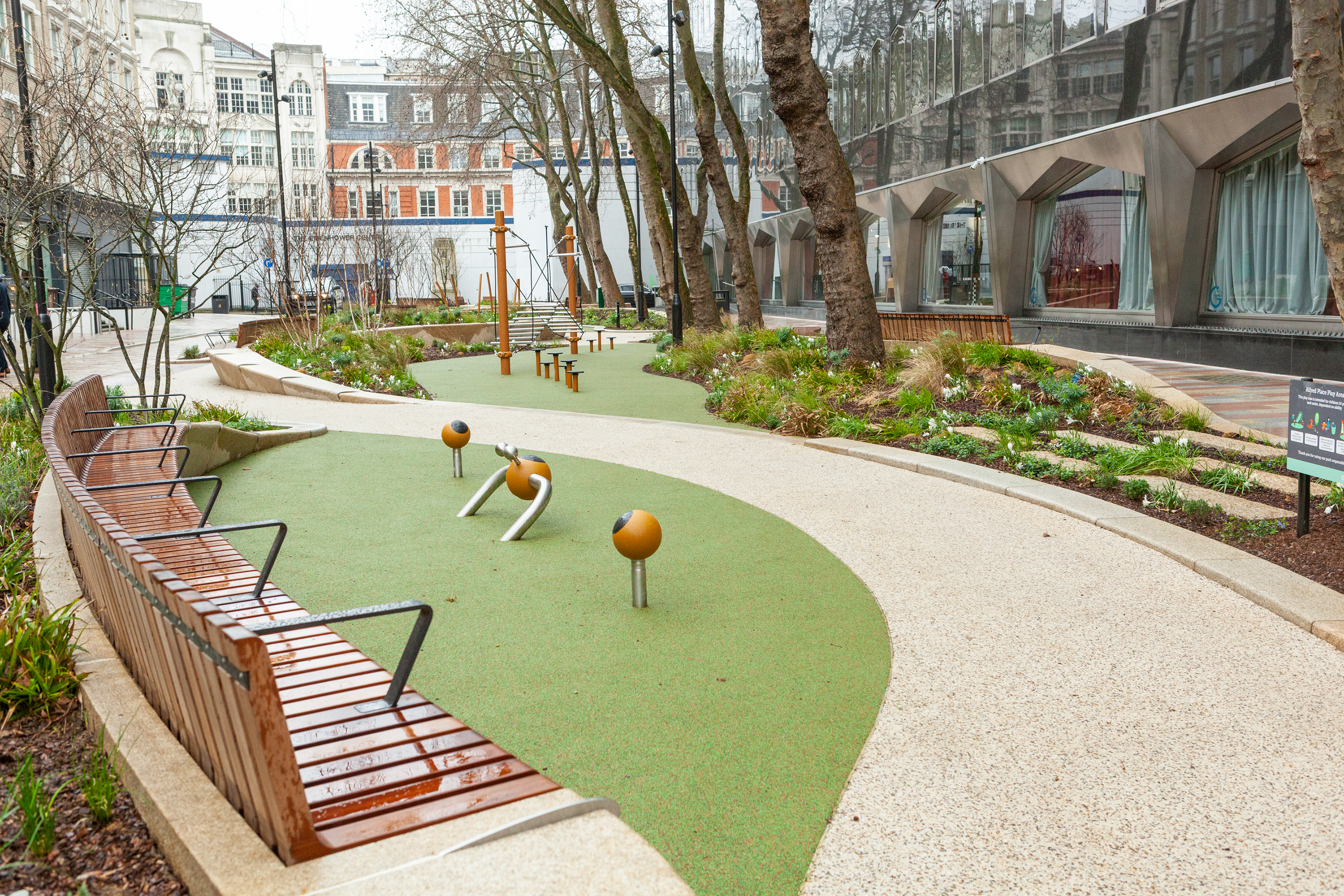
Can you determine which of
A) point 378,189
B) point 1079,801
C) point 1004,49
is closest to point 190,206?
point 1079,801

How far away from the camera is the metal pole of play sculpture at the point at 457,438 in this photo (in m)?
9.27

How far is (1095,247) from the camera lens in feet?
60.5

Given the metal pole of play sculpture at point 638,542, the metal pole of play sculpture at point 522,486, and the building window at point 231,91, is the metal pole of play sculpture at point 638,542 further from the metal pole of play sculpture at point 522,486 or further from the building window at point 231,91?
the building window at point 231,91

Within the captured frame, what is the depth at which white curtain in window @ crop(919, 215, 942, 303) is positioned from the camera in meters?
→ 25.0

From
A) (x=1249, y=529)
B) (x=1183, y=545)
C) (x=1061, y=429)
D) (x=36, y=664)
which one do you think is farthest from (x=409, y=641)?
(x=1061, y=429)

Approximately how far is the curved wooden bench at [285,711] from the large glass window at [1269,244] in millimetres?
13744

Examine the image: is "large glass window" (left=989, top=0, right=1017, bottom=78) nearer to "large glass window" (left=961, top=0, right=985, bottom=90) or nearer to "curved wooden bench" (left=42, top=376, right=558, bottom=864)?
"large glass window" (left=961, top=0, right=985, bottom=90)

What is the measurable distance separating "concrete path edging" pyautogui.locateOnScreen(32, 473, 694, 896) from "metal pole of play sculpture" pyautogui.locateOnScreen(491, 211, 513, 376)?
18.4 metres

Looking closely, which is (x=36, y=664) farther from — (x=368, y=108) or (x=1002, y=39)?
(x=368, y=108)

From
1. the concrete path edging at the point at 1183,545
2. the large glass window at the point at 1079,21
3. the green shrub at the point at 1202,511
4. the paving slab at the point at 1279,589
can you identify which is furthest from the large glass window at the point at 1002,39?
the paving slab at the point at 1279,589

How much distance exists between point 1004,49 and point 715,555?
52.9 feet

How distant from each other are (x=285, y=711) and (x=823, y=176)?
11.2 m

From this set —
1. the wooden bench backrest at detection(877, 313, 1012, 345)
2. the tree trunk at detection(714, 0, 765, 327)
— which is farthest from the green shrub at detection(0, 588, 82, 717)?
the tree trunk at detection(714, 0, 765, 327)

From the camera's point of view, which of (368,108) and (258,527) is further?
(368,108)
